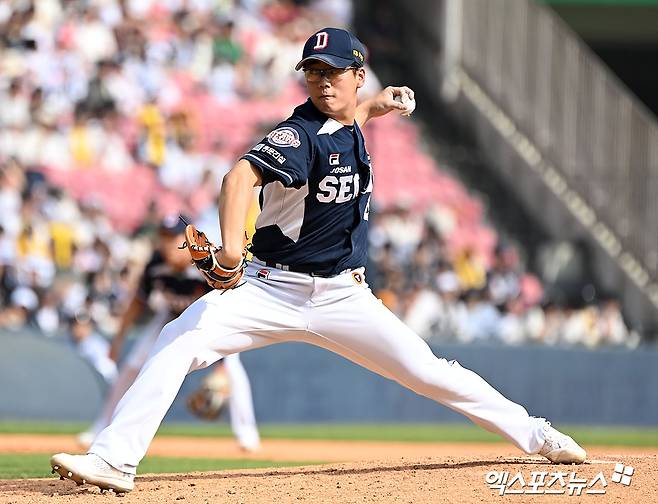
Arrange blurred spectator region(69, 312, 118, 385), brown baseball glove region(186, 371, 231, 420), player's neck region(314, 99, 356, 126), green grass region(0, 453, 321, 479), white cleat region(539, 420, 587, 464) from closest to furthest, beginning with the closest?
player's neck region(314, 99, 356, 126) < white cleat region(539, 420, 587, 464) < green grass region(0, 453, 321, 479) < brown baseball glove region(186, 371, 231, 420) < blurred spectator region(69, 312, 118, 385)

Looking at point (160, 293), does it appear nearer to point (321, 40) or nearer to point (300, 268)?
point (300, 268)

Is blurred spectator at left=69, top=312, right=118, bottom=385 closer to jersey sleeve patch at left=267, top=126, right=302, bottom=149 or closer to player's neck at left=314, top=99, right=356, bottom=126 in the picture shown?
player's neck at left=314, top=99, right=356, bottom=126

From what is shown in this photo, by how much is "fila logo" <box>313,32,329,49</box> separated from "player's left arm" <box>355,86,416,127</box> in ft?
2.21

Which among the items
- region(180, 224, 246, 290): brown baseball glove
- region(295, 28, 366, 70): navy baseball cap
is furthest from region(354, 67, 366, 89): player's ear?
region(180, 224, 246, 290): brown baseball glove

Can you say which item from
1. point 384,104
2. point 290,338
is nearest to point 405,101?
point 384,104

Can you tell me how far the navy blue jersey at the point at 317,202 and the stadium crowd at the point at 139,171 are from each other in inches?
323

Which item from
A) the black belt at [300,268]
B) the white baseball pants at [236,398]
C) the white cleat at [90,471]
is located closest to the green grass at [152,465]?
the white baseball pants at [236,398]

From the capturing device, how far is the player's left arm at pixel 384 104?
23.5 ft

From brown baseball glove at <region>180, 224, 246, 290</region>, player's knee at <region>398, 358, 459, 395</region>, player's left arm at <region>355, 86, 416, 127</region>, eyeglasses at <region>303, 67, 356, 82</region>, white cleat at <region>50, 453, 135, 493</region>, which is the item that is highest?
player's left arm at <region>355, 86, 416, 127</region>

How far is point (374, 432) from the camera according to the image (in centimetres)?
1437

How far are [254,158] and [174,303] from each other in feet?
14.2

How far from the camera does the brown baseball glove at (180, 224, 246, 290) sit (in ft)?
19.9

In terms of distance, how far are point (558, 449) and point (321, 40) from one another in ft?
7.81

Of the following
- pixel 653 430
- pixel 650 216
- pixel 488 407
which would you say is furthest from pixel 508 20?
pixel 488 407
